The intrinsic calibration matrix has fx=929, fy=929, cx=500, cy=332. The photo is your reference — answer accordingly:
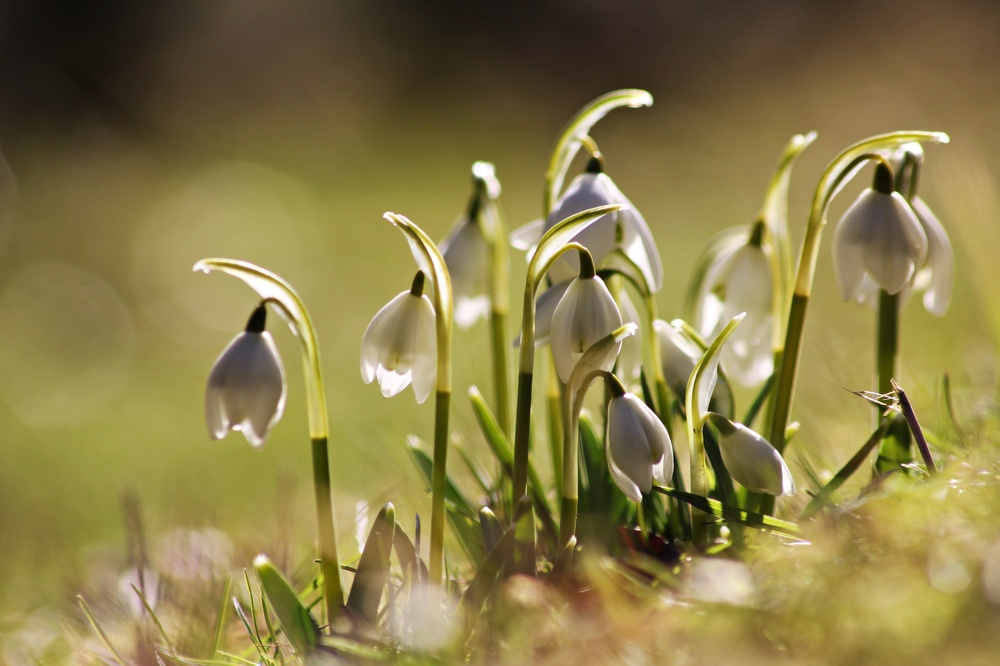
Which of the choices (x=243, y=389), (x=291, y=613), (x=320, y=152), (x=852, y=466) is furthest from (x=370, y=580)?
(x=320, y=152)

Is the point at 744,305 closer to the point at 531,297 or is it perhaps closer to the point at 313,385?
the point at 531,297

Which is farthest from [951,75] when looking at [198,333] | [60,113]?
[60,113]

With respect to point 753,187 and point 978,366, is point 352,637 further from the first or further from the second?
point 753,187

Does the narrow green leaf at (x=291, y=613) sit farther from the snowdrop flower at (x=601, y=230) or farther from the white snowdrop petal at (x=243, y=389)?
the snowdrop flower at (x=601, y=230)

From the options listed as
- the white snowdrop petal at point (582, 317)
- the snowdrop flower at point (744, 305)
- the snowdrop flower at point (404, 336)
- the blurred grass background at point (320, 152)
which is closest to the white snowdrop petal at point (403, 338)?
the snowdrop flower at point (404, 336)

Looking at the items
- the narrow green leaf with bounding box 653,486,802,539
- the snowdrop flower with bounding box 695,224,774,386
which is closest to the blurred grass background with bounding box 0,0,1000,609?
the snowdrop flower with bounding box 695,224,774,386
